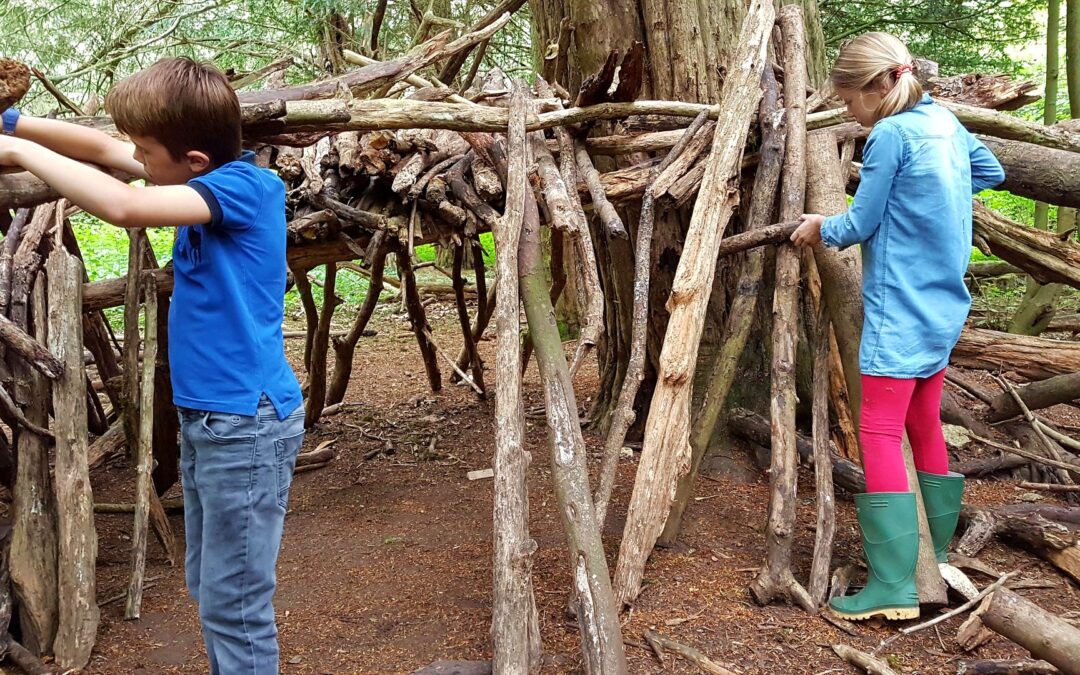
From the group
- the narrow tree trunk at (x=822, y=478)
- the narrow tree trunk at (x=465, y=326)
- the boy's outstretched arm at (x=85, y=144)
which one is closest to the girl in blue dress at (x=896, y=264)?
the narrow tree trunk at (x=822, y=478)

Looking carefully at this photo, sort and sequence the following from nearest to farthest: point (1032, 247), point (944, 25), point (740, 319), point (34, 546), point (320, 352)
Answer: point (34, 546)
point (740, 319)
point (1032, 247)
point (320, 352)
point (944, 25)

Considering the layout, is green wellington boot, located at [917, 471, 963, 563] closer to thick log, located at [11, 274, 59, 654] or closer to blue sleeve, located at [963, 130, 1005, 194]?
blue sleeve, located at [963, 130, 1005, 194]

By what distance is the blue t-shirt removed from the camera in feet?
6.32

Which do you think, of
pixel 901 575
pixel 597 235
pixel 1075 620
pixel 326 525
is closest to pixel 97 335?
pixel 326 525

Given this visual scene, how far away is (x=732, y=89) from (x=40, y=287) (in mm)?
2709

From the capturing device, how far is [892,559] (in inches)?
111

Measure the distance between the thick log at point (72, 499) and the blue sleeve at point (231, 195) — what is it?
1286 mm

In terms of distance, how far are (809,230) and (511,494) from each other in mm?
1481

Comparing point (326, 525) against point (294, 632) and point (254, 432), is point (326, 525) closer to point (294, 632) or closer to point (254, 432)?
point (294, 632)

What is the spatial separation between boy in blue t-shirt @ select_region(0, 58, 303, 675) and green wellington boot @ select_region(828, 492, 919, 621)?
1.90m

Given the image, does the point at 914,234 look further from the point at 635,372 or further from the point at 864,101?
the point at 635,372

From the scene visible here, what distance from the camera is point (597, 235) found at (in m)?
4.68

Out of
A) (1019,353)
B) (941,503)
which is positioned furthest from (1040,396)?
(941,503)

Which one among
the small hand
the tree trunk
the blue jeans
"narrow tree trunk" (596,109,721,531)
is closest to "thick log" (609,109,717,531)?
"narrow tree trunk" (596,109,721,531)
